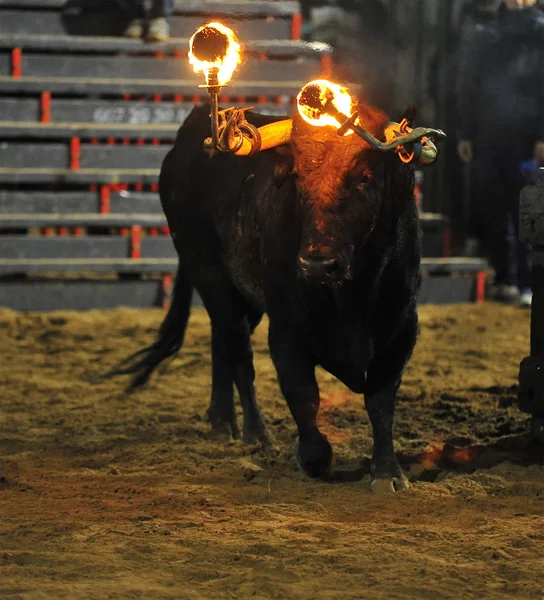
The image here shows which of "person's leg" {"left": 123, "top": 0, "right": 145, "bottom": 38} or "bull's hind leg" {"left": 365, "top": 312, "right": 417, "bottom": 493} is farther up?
"person's leg" {"left": 123, "top": 0, "right": 145, "bottom": 38}

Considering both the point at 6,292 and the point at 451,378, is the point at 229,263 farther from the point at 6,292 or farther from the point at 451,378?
the point at 6,292

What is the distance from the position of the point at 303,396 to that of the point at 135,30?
735cm

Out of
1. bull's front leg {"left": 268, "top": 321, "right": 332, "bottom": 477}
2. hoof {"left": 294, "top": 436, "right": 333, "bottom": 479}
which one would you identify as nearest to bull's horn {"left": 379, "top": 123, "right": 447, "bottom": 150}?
bull's front leg {"left": 268, "top": 321, "right": 332, "bottom": 477}

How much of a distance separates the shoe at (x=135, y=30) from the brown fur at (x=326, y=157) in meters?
7.28

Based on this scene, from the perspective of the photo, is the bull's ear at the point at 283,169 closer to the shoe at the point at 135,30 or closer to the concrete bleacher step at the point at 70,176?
the concrete bleacher step at the point at 70,176

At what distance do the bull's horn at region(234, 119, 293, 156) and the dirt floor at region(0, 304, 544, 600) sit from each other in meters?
1.34

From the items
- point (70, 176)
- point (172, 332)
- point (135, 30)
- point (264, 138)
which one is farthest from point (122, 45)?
point (264, 138)

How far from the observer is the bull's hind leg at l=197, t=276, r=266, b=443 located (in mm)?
5641

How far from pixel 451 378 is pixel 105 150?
470 cm

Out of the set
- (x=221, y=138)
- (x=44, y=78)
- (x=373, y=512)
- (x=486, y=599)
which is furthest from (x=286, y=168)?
(x=44, y=78)

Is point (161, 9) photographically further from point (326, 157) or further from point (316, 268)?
point (316, 268)

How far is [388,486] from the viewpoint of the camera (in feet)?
15.0

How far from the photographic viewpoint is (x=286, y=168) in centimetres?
453

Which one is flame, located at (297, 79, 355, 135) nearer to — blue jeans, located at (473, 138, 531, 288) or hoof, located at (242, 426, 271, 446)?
hoof, located at (242, 426, 271, 446)
